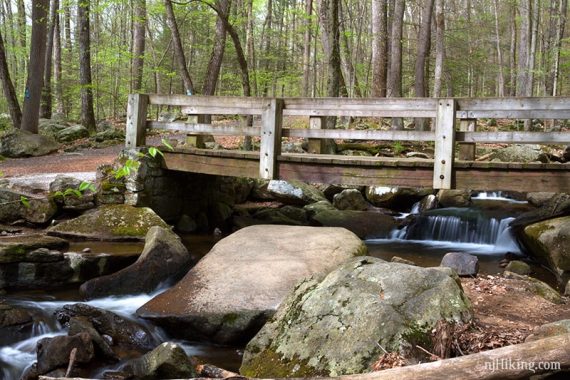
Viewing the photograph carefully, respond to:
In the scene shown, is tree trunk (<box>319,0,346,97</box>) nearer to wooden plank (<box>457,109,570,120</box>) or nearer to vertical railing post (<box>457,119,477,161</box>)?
vertical railing post (<box>457,119,477,161</box>)

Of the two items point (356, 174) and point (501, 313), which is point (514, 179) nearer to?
point (356, 174)

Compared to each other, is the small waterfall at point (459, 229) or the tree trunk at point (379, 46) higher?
the tree trunk at point (379, 46)

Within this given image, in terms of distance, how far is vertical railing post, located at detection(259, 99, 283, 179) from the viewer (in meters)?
8.90

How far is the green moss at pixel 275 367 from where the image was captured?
421cm

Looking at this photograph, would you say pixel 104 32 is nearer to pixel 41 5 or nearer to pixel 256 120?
pixel 256 120

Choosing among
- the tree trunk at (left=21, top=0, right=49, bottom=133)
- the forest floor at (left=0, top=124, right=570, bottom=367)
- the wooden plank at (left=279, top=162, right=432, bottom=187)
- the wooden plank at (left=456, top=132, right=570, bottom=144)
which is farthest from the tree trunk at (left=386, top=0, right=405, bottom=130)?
the forest floor at (left=0, top=124, right=570, bottom=367)

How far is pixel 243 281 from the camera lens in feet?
21.1

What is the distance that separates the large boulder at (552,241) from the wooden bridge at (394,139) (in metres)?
1.19

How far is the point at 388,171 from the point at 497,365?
557cm

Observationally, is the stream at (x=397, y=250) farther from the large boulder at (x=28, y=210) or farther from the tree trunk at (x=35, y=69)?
the tree trunk at (x=35, y=69)

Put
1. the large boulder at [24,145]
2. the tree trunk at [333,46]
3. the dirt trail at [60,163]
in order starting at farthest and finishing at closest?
1. the large boulder at [24,145]
2. the tree trunk at [333,46]
3. the dirt trail at [60,163]

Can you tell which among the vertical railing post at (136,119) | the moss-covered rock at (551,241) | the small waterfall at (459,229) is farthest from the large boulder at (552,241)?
the vertical railing post at (136,119)

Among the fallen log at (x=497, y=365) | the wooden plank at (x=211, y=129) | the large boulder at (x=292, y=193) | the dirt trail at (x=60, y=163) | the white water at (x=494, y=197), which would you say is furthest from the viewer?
the white water at (x=494, y=197)

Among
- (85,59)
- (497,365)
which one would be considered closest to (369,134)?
(497,365)
